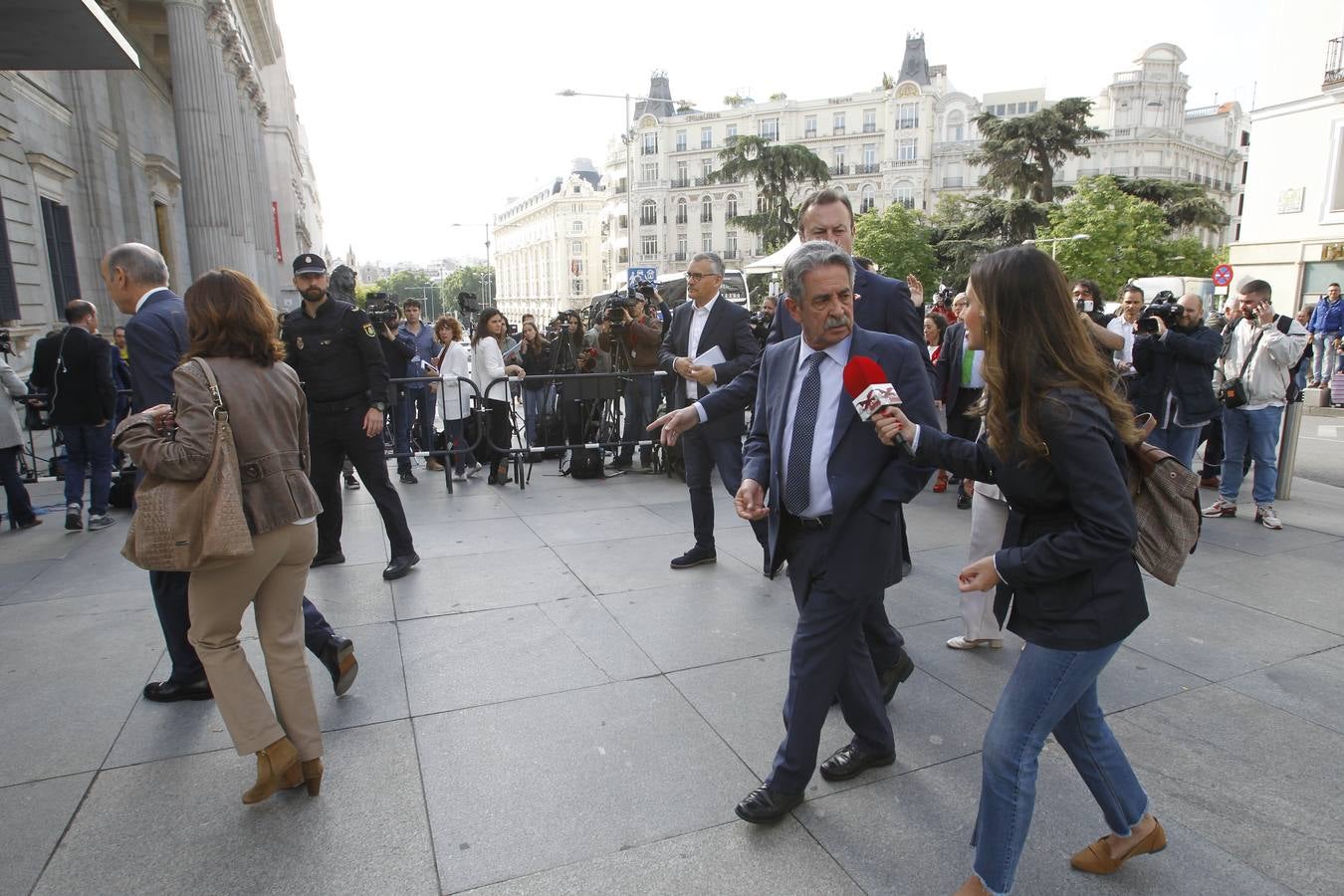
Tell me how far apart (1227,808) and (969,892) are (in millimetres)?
1292

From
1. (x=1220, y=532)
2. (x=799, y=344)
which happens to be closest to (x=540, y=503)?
(x=799, y=344)

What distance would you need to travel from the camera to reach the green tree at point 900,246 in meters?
53.8

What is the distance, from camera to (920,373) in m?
2.78

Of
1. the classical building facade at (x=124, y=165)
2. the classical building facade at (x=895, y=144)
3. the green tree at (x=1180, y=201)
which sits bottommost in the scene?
the classical building facade at (x=124, y=165)

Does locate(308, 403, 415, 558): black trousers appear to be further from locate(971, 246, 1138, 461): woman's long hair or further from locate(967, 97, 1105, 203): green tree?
locate(967, 97, 1105, 203): green tree

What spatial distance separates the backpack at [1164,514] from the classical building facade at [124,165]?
14.3 m

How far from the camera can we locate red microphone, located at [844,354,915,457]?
238cm

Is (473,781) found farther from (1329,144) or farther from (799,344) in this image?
(1329,144)

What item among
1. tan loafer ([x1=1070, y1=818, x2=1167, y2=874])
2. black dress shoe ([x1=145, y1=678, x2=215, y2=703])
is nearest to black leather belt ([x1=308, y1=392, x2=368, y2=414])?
black dress shoe ([x1=145, y1=678, x2=215, y2=703])

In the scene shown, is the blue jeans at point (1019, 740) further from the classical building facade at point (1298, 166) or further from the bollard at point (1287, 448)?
the classical building facade at point (1298, 166)

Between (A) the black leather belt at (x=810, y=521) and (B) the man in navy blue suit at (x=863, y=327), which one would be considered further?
(B) the man in navy blue suit at (x=863, y=327)

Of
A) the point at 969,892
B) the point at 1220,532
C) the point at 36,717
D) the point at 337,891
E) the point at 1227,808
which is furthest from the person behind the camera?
the point at 1220,532

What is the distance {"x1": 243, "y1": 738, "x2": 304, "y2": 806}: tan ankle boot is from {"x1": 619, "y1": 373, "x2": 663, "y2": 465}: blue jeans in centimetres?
654

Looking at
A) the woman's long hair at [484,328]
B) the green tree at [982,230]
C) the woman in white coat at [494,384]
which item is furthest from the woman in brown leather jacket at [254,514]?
the green tree at [982,230]
